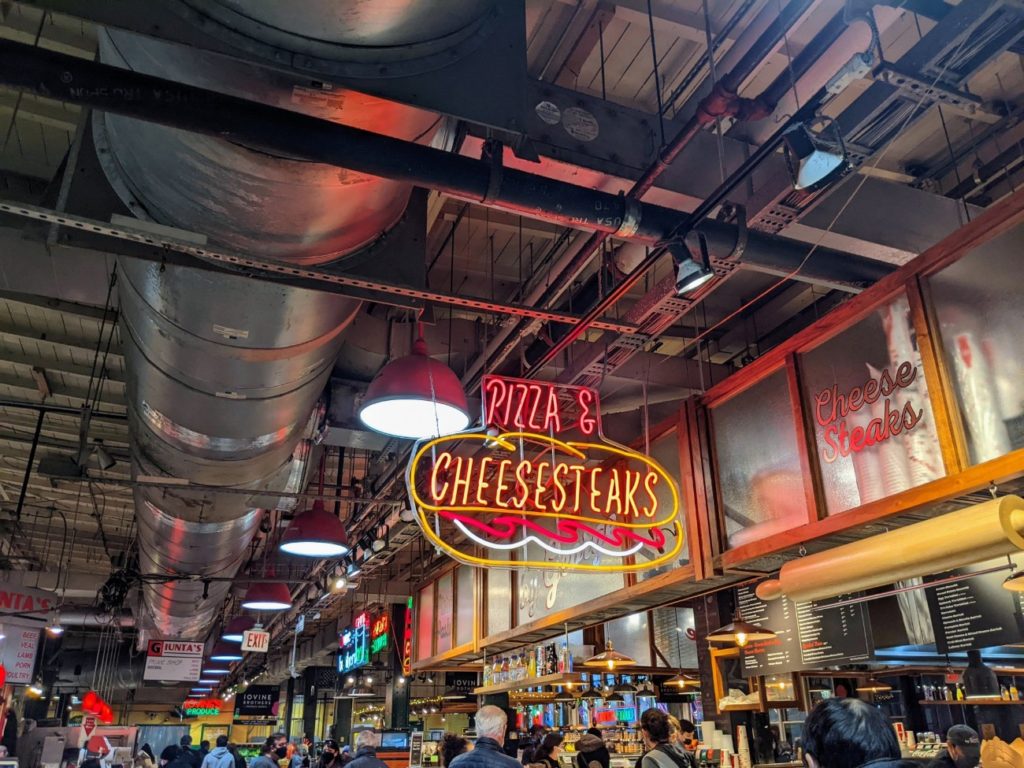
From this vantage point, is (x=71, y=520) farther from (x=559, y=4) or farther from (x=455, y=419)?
(x=559, y=4)

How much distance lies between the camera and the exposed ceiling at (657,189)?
3.56 meters

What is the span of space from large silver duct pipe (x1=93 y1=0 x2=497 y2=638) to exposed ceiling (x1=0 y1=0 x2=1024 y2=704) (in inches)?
19.7

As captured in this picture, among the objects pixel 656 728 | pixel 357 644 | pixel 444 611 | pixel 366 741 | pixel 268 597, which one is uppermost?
pixel 268 597

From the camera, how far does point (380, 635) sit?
14.2m

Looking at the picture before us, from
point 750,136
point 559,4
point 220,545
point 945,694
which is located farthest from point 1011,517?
point 945,694

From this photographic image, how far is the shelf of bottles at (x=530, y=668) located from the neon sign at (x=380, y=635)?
322 centimetres

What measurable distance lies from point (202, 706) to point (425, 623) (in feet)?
93.1

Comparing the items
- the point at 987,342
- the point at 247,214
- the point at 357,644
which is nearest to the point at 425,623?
the point at 357,644

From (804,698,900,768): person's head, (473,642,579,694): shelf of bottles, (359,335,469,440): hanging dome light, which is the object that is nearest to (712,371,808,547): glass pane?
(359,335,469,440): hanging dome light

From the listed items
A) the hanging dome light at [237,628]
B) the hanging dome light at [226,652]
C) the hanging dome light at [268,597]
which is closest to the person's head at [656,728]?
the hanging dome light at [268,597]

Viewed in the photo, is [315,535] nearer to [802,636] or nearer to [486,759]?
[486,759]

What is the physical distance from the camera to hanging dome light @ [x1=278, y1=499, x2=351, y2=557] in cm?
707

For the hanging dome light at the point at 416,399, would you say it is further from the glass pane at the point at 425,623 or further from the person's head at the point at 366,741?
the glass pane at the point at 425,623

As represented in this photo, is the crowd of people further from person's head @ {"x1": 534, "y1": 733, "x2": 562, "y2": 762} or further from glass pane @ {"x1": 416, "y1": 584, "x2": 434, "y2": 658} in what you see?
glass pane @ {"x1": 416, "y1": 584, "x2": 434, "y2": 658}
